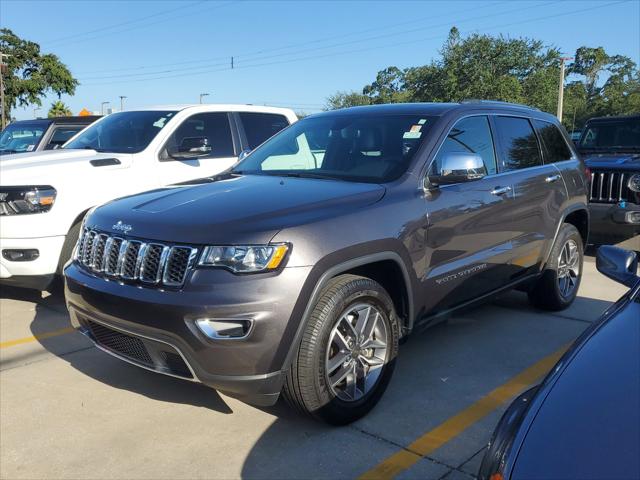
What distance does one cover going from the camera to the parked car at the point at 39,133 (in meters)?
9.60

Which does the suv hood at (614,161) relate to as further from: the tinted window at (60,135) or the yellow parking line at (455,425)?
the tinted window at (60,135)

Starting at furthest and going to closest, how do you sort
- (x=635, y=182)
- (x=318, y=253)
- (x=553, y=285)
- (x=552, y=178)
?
1. (x=635, y=182)
2. (x=553, y=285)
3. (x=552, y=178)
4. (x=318, y=253)

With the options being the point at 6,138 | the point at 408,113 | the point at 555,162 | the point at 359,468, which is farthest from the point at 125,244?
the point at 6,138

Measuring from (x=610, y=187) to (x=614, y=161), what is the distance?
0.44 meters

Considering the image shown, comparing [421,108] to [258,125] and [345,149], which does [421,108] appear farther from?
[258,125]

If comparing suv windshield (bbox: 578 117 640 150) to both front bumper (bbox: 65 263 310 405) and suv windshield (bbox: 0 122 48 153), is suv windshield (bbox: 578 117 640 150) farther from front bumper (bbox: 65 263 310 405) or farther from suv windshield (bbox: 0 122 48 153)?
suv windshield (bbox: 0 122 48 153)

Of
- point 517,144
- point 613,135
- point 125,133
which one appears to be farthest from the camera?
point 613,135

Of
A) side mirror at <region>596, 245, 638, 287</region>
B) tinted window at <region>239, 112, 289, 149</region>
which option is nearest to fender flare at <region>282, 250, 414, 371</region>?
side mirror at <region>596, 245, 638, 287</region>

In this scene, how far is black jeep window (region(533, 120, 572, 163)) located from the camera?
5.31 metres

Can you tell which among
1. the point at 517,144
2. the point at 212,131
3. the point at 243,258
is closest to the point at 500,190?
the point at 517,144

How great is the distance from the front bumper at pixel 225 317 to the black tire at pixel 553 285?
3.18 m

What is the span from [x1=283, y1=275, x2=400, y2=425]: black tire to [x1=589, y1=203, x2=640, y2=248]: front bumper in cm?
538

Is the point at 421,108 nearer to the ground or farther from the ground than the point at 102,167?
farther from the ground

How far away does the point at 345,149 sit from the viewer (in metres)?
4.25
